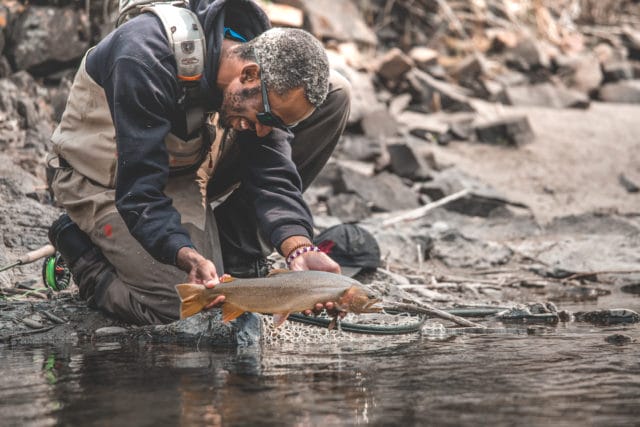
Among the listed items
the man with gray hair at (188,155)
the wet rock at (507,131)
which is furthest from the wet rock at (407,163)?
the man with gray hair at (188,155)

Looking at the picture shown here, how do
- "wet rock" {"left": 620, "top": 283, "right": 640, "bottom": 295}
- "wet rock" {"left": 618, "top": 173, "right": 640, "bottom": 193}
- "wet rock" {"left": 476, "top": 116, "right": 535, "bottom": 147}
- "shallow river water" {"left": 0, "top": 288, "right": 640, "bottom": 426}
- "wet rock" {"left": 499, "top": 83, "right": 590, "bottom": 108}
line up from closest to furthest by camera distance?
1. "shallow river water" {"left": 0, "top": 288, "right": 640, "bottom": 426}
2. "wet rock" {"left": 620, "top": 283, "right": 640, "bottom": 295}
3. "wet rock" {"left": 618, "top": 173, "right": 640, "bottom": 193}
4. "wet rock" {"left": 476, "top": 116, "right": 535, "bottom": 147}
5. "wet rock" {"left": 499, "top": 83, "right": 590, "bottom": 108}

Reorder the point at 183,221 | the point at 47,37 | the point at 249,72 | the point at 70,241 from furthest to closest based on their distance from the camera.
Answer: the point at 47,37
the point at 70,241
the point at 183,221
the point at 249,72

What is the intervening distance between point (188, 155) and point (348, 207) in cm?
389

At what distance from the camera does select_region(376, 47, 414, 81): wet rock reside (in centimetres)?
1217

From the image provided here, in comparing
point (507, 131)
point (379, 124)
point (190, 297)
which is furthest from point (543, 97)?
point (190, 297)

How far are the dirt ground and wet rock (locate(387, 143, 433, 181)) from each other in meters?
0.87

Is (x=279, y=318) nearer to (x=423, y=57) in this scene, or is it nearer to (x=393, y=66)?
(x=393, y=66)

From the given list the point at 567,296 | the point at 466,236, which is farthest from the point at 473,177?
the point at 567,296

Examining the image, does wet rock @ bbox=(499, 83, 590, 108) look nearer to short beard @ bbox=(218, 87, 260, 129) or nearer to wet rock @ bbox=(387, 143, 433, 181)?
wet rock @ bbox=(387, 143, 433, 181)

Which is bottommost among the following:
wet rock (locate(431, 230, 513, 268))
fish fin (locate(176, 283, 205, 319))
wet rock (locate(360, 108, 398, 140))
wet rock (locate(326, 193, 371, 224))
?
fish fin (locate(176, 283, 205, 319))

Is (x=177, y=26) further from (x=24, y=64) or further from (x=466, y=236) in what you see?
(x=24, y=64)

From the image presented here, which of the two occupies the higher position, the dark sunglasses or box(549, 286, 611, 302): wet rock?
the dark sunglasses

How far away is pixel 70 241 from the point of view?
471 centimetres

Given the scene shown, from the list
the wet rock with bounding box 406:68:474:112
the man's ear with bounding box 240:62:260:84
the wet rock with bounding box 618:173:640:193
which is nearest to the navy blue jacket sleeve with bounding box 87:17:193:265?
the man's ear with bounding box 240:62:260:84
